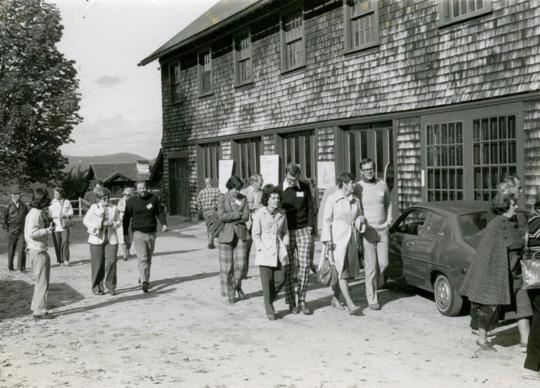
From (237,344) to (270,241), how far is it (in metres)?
1.76

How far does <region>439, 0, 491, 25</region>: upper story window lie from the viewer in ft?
37.3

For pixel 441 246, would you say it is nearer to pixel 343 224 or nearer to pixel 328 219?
pixel 343 224

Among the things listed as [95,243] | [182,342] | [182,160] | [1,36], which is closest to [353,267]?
[182,342]

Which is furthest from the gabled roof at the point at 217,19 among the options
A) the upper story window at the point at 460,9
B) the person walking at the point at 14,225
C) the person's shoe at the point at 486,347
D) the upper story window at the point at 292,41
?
the person's shoe at the point at 486,347

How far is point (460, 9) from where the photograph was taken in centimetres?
1191

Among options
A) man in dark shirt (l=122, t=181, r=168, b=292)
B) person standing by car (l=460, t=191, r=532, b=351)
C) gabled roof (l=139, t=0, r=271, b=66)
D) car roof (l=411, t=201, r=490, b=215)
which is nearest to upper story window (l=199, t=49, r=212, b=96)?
gabled roof (l=139, t=0, r=271, b=66)

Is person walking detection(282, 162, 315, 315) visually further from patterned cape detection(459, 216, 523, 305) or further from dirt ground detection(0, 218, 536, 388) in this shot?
patterned cape detection(459, 216, 523, 305)

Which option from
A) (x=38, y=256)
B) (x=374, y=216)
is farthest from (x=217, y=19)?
(x=38, y=256)

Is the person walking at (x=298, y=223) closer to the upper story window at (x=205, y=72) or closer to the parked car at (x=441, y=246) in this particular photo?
the parked car at (x=441, y=246)

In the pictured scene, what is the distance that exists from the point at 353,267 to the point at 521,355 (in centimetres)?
265

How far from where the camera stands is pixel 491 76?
37.0 ft

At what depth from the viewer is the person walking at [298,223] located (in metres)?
8.76

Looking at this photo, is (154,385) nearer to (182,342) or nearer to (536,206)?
(182,342)

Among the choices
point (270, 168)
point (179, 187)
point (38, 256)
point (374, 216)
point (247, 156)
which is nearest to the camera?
point (38, 256)
